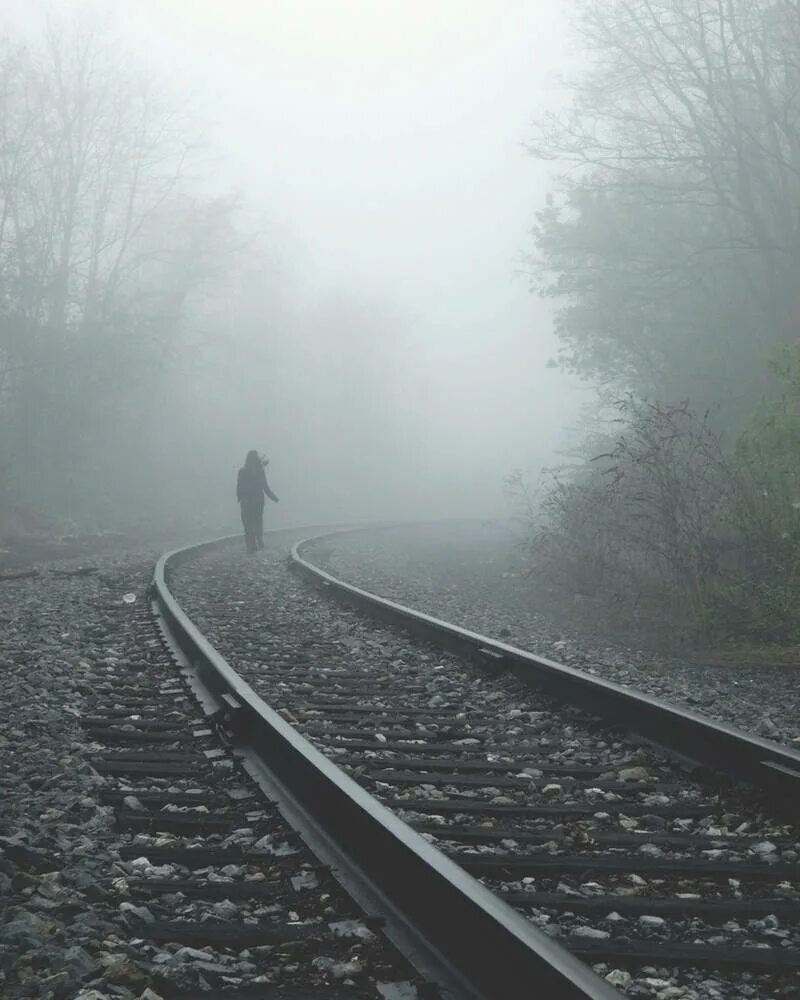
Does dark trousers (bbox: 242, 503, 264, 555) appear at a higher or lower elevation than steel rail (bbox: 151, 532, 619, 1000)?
higher

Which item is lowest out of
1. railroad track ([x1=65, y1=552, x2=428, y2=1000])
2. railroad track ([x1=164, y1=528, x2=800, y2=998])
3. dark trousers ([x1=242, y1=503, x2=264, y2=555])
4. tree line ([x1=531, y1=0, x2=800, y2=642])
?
railroad track ([x1=164, y1=528, x2=800, y2=998])

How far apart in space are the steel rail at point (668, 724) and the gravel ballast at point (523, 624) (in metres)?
0.78

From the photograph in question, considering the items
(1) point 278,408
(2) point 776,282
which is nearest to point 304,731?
(2) point 776,282

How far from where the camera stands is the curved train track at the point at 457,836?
9.28ft

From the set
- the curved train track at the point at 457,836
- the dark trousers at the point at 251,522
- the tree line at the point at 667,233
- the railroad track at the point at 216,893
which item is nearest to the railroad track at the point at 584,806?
the curved train track at the point at 457,836

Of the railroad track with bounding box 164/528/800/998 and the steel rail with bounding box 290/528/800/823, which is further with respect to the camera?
the steel rail with bounding box 290/528/800/823

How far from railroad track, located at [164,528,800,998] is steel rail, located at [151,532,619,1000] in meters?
0.02

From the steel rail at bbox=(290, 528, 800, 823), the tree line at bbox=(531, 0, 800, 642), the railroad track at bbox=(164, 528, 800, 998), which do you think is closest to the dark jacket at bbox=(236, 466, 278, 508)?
the tree line at bbox=(531, 0, 800, 642)

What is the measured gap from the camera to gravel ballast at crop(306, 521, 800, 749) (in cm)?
691

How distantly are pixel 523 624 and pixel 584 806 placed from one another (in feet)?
23.3

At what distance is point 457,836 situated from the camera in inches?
156

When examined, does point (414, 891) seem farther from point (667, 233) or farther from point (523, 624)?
point (667, 233)

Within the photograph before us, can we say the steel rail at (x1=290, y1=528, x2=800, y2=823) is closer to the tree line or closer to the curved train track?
the curved train track

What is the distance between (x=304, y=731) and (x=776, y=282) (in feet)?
52.0
